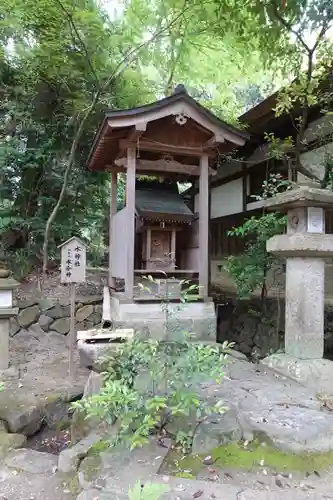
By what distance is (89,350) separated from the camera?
383 centimetres

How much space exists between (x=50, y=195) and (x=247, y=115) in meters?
6.04

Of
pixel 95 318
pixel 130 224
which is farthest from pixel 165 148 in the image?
pixel 95 318

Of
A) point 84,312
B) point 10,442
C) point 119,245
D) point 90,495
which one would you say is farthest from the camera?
point 84,312

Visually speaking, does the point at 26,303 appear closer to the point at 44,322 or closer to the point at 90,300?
the point at 44,322

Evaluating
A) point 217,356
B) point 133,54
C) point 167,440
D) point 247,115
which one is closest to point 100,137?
point 133,54

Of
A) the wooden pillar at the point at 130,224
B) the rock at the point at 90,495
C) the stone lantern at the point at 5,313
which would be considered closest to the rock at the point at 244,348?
the wooden pillar at the point at 130,224

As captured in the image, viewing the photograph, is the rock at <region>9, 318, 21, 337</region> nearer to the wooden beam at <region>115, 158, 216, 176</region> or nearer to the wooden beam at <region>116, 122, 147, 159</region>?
the wooden beam at <region>115, 158, 216, 176</region>

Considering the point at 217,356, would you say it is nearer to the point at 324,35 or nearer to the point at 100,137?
the point at 100,137

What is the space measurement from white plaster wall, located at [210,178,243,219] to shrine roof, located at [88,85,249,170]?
3733mm

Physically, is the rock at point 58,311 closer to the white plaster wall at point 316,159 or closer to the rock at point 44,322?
the rock at point 44,322

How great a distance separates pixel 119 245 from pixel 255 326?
405cm

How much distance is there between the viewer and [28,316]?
8.86 metres

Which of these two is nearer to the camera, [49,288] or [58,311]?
[58,311]

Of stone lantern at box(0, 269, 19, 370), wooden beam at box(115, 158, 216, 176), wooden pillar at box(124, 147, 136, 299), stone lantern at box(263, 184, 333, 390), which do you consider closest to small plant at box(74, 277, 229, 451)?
stone lantern at box(263, 184, 333, 390)
